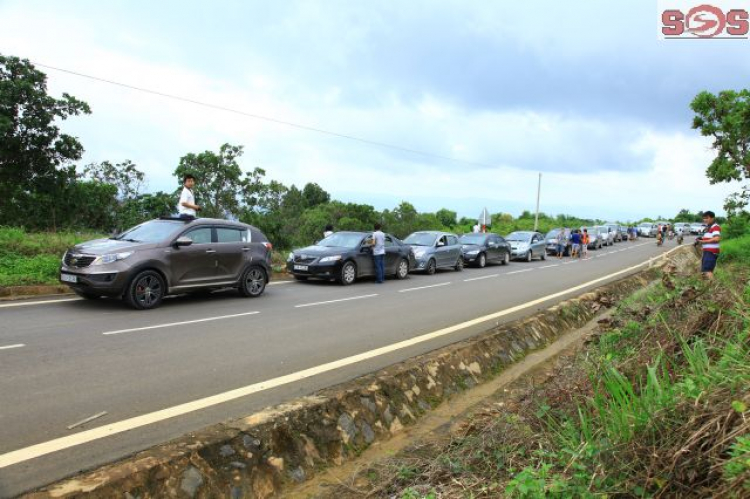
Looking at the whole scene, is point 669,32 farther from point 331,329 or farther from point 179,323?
point 179,323

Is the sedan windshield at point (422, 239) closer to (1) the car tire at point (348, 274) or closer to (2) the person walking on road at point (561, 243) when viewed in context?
(1) the car tire at point (348, 274)

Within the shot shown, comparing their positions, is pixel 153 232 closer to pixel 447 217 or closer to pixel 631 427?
pixel 631 427

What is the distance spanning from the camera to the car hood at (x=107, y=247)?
29.7 ft

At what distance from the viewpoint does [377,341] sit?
24.6ft

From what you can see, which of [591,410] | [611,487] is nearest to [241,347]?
[591,410]

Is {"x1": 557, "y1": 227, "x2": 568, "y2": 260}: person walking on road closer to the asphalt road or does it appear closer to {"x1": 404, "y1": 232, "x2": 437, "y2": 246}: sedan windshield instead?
{"x1": 404, "y1": 232, "x2": 437, "y2": 246}: sedan windshield

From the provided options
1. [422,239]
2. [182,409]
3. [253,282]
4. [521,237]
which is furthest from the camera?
[521,237]

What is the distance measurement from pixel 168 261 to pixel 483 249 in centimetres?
1588

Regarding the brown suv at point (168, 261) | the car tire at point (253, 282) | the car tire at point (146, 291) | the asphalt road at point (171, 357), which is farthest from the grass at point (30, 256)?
the car tire at point (253, 282)

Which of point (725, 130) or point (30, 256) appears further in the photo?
point (725, 130)

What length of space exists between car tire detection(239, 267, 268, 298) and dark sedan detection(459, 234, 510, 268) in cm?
1221

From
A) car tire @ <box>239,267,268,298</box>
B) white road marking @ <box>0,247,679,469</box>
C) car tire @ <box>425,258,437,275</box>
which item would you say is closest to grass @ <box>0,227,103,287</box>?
car tire @ <box>239,267,268,298</box>

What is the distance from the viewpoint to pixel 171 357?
6141 millimetres

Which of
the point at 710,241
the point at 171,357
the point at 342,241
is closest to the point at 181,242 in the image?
the point at 171,357
